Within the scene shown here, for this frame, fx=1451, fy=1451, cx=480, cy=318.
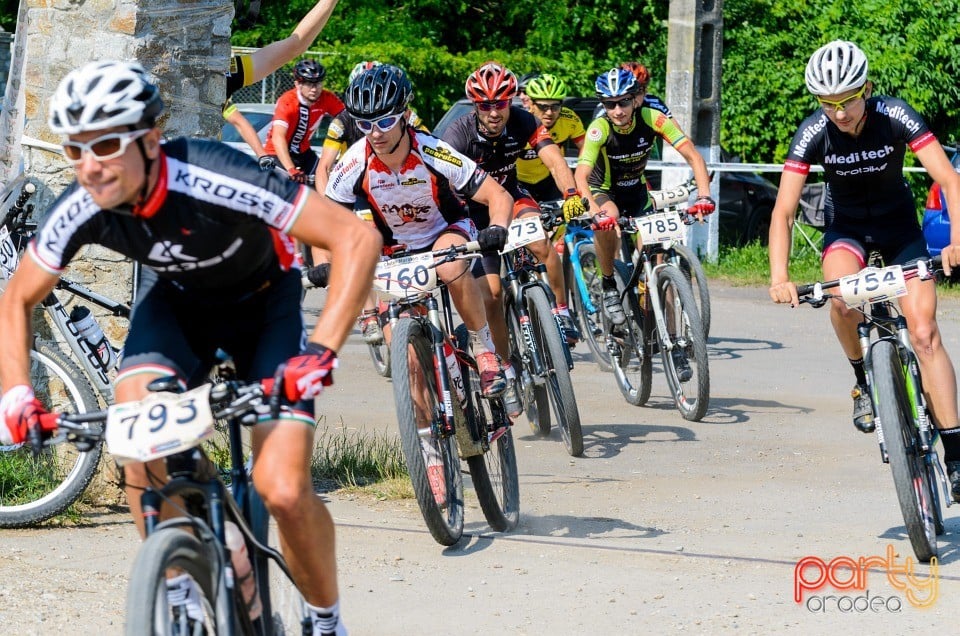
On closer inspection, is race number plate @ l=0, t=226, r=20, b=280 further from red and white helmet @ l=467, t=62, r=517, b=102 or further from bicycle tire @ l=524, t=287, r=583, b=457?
red and white helmet @ l=467, t=62, r=517, b=102

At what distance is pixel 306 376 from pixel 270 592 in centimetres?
94

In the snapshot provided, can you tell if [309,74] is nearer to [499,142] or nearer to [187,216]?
[499,142]

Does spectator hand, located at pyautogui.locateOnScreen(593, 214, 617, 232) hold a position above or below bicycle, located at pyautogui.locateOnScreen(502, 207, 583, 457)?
above

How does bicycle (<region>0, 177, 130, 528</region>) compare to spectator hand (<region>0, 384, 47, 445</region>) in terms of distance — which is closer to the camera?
spectator hand (<region>0, 384, 47, 445</region>)

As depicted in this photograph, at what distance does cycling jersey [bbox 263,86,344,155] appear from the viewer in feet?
43.0

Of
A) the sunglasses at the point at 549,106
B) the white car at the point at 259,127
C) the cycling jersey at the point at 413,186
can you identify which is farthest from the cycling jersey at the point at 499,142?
the white car at the point at 259,127

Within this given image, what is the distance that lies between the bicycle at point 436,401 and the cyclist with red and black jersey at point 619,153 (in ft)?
11.1

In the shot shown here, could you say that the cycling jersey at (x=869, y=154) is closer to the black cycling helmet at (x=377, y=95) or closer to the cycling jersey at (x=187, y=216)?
the black cycling helmet at (x=377, y=95)

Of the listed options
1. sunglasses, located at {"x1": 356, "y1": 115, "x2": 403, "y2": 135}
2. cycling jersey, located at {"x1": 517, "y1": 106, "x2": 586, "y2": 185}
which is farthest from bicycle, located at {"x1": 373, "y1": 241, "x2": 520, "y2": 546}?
cycling jersey, located at {"x1": 517, "y1": 106, "x2": 586, "y2": 185}

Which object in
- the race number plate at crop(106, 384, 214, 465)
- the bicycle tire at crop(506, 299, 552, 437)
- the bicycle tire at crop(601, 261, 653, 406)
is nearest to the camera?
the race number plate at crop(106, 384, 214, 465)

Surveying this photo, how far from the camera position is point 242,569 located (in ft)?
13.4

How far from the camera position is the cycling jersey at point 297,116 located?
1310cm

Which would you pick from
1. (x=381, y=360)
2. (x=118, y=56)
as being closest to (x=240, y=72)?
(x=118, y=56)

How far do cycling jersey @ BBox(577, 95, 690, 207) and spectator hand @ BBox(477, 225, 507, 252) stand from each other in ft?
12.0
